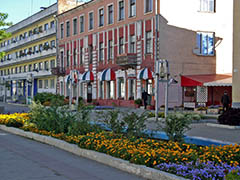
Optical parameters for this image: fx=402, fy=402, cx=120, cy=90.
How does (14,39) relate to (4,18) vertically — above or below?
above

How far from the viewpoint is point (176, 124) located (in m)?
10.2

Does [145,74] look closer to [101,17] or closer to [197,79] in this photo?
[197,79]

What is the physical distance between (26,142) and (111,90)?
85.5ft

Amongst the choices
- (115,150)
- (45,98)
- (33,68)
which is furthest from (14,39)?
(115,150)

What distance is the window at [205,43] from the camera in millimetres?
34281

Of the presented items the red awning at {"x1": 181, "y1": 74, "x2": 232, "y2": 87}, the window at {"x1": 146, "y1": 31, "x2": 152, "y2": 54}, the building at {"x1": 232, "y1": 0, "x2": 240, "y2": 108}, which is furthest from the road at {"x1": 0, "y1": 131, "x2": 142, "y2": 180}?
the window at {"x1": 146, "y1": 31, "x2": 152, "y2": 54}

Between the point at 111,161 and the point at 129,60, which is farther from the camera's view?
the point at 129,60

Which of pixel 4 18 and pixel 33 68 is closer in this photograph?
pixel 4 18

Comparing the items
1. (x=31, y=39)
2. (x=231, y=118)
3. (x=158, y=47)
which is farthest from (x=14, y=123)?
(x=31, y=39)

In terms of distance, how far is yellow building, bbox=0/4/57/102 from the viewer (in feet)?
178

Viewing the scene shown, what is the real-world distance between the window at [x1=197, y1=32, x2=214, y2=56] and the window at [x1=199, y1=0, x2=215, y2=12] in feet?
6.75

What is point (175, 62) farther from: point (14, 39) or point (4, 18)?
point (14, 39)

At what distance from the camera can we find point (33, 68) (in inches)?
2434

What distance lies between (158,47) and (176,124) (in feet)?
74.0
